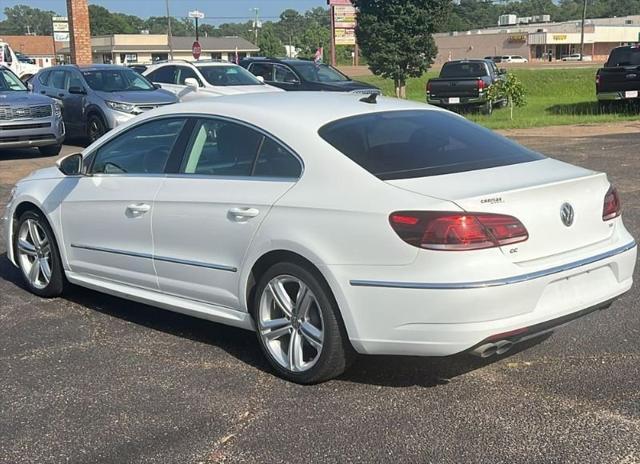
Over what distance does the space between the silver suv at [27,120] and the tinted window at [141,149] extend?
927 centimetres

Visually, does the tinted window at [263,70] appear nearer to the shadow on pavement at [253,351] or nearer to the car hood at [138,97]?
the car hood at [138,97]

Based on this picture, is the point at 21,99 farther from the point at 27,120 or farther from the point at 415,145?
the point at 415,145

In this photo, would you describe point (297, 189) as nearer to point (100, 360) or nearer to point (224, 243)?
point (224, 243)

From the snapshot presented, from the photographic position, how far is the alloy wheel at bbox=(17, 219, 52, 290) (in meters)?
6.20

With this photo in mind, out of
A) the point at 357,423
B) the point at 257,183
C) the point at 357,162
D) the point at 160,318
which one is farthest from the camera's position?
the point at 160,318

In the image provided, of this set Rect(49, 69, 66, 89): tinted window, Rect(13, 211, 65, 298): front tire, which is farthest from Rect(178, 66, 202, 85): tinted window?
Rect(13, 211, 65, 298): front tire

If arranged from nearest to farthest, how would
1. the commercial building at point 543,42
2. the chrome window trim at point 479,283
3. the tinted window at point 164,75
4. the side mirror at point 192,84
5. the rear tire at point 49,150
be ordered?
the chrome window trim at point 479,283, the rear tire at point 49,150, the side mirror at point 192,84, the tinted window at point 164,75, the commercial building at point 543,42

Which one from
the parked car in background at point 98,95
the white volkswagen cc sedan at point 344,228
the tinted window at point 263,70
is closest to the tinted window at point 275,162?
the white volkswagen cc sedan at point 344,228

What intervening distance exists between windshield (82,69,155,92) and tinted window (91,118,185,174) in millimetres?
11217

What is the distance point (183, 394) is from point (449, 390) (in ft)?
4.72

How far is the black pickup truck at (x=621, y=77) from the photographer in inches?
832

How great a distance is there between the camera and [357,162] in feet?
14.1

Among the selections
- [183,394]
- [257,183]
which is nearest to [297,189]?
[257,183]

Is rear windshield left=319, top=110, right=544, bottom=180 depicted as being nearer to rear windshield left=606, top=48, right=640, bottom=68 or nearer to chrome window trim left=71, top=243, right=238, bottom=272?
chrome window trim left=71, top=243, right=238, bottom=272
